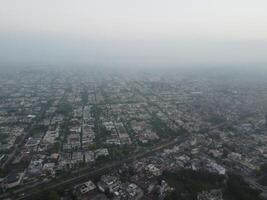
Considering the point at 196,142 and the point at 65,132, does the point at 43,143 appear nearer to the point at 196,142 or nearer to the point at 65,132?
the point at 65,132

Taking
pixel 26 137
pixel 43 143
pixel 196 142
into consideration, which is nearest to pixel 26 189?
pixel 43 143

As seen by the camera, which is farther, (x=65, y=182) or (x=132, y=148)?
(x=132, y=148)

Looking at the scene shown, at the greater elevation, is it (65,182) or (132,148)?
(132,148)

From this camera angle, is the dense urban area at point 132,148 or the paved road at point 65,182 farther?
the dense urban area at point 132,148

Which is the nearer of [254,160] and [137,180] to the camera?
[137,180]

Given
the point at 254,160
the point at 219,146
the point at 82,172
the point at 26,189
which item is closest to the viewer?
the point at 26,189

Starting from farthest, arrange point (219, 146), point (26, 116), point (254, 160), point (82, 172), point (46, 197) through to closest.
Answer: point (26, 116) → point (219, 146) → point (254, 160) → point (82, 172) → point (46, 197)

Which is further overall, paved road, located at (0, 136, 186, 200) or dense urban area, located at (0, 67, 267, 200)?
dense urban area, located at (0, 67, 267, 200)
